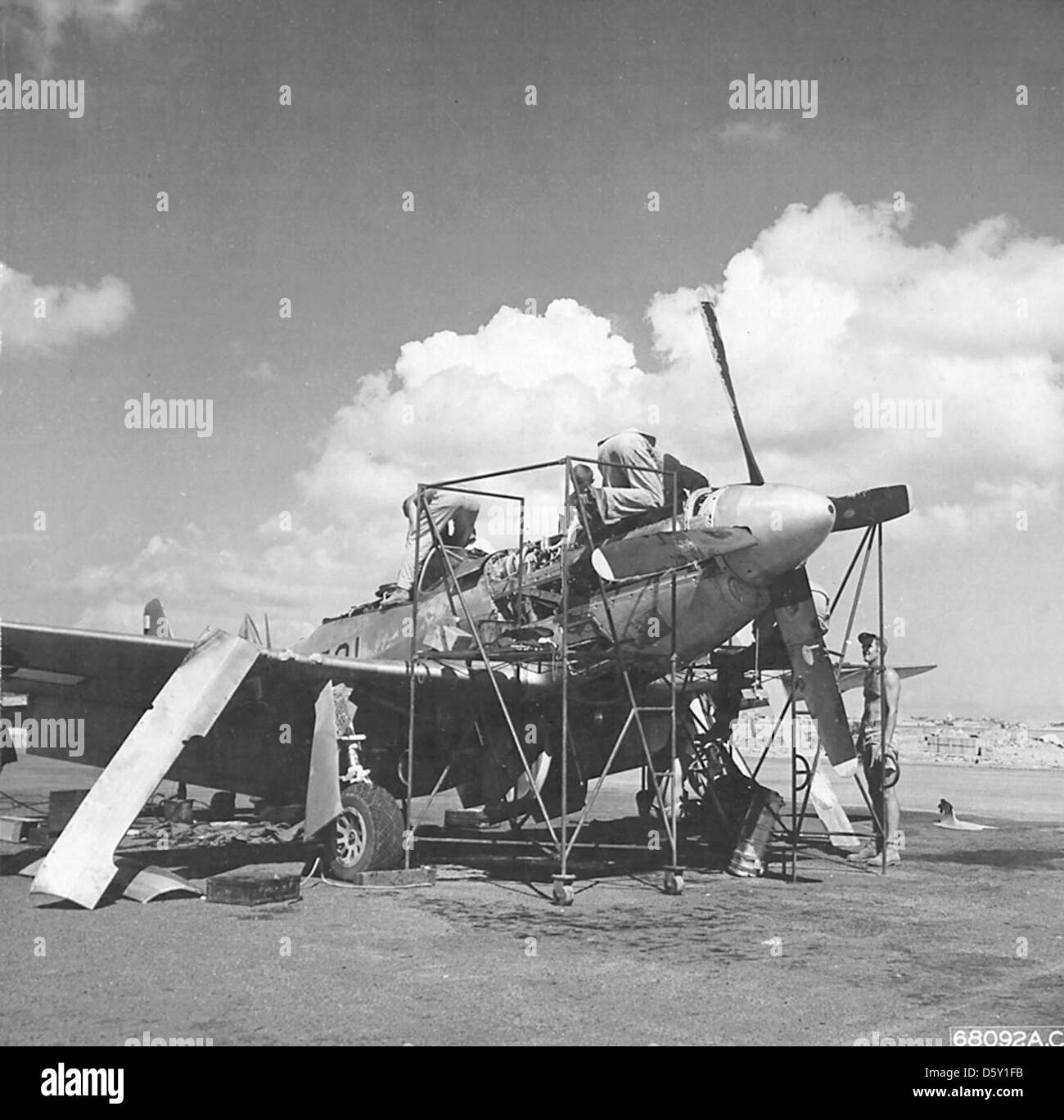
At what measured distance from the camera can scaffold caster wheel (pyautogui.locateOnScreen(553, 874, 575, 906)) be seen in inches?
408

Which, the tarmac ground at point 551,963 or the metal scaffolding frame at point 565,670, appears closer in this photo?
the tarmac ground at point 551,963

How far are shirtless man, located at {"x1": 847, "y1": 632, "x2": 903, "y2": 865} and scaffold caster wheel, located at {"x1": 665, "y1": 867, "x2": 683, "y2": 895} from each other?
11.4 ft

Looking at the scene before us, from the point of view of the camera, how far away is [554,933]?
8906 millimetres

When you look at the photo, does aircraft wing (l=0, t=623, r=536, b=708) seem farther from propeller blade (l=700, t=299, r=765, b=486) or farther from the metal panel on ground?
propeller blade (l=700, t=299, r=765, b=486)

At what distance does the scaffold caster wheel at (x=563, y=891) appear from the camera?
1038 cm

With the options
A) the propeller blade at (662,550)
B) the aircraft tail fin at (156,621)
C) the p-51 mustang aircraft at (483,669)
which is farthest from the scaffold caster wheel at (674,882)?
the aircraft tail fin at (156,621)

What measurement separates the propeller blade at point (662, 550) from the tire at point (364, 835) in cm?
346

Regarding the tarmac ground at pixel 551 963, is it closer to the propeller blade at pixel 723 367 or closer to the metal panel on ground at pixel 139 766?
the metal panel on ground at pixel 139 766

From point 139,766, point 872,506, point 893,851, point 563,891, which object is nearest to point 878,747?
point 893,851

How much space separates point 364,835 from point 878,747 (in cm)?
649

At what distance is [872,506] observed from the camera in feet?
39.4

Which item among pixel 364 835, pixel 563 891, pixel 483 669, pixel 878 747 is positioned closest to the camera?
pixel 563 891

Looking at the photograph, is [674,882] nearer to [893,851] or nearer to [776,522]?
[776,522]

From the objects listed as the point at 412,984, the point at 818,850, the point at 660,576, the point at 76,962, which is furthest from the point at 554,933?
the point at 818,850
